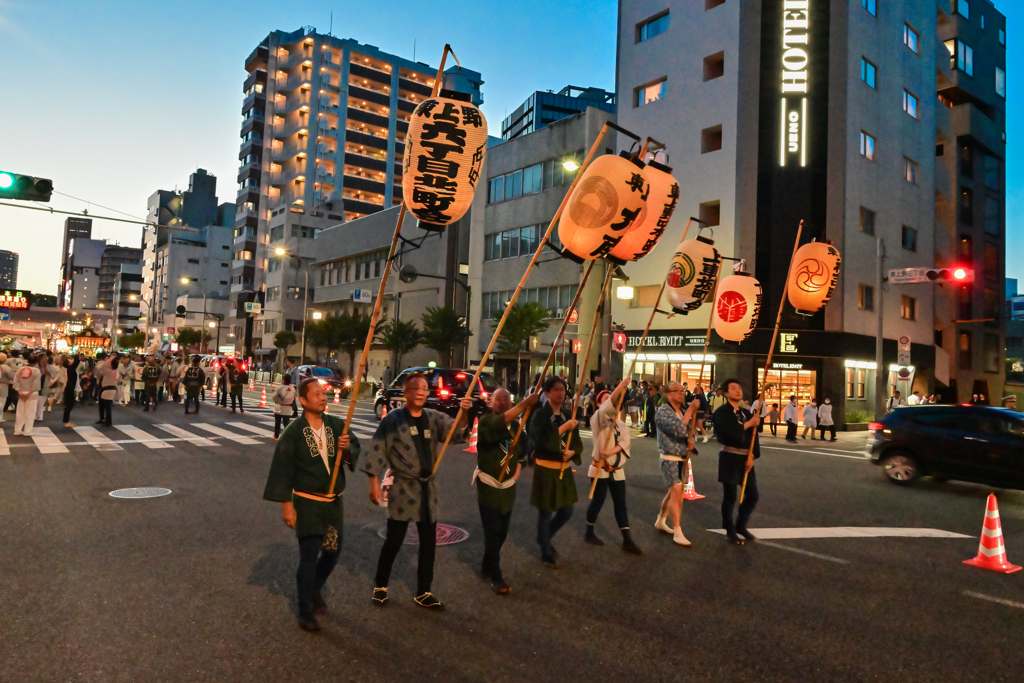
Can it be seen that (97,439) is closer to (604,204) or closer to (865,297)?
(604,204)

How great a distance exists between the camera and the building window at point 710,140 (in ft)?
102

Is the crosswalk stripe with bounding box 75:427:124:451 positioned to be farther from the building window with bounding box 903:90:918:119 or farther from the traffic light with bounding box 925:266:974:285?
the building window with bounding box 903:90:918:119

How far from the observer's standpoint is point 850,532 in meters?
8.44

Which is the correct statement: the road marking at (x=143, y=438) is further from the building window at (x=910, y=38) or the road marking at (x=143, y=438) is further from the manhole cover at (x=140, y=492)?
the building window at (x=910, y=38)

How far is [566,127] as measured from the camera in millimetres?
37781

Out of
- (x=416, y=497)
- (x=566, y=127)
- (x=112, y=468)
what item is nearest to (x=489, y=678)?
(x=416, y=497)

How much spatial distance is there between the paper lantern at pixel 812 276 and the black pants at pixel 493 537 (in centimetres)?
844

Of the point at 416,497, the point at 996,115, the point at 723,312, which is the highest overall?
the point at 996,115

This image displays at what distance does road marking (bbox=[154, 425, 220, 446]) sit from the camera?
14864 mm

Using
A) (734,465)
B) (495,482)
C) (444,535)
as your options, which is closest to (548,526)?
(495,482)

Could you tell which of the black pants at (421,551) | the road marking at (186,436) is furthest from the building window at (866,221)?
the black pants at (421,551)

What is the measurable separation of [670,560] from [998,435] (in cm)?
782

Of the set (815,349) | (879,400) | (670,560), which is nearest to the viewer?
(670,560)

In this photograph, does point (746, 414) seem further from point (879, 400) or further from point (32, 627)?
point (879, 400)
